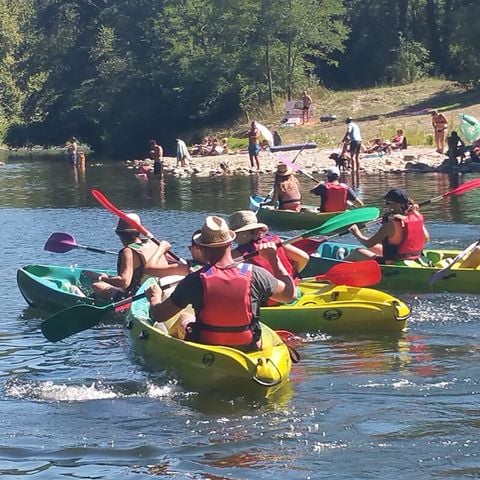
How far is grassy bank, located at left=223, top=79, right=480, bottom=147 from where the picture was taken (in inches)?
1455

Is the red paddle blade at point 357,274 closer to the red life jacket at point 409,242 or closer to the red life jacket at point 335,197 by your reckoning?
the red life jacket at point 409,242

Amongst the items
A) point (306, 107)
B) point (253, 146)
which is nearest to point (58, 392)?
point (253, 146)

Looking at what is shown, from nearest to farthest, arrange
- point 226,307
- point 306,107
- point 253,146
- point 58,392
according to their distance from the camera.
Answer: point 226,307, point 58,392, point 253,146, point 306,107

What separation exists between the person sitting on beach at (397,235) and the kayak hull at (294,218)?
489 centimetres

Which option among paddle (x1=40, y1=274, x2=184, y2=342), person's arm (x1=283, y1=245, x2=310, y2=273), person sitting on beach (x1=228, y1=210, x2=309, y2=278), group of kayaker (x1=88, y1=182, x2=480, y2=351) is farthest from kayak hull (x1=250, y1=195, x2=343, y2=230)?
paddle (x1=40, y1=274, x2=184, y2=342)

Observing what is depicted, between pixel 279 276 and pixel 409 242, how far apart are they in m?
3.40

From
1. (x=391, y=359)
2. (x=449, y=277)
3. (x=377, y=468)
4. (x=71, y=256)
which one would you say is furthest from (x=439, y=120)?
(x=377, y=468)

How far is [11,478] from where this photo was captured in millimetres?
7055

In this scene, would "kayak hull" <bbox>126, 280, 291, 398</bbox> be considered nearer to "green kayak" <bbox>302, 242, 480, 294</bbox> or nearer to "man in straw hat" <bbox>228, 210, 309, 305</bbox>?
"man in straw hat" <bbox>228, 210, 309, 305</bbox>

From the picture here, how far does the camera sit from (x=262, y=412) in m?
8.06

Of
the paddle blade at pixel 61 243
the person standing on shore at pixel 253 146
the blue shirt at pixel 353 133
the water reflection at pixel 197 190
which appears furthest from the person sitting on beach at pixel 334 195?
the person standing on shore at pixel 253 146

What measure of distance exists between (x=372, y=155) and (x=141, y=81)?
23.3m

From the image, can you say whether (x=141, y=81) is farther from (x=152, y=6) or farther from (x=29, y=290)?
(x=29, y=290)

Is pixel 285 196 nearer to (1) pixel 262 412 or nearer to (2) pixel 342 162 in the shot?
(1) pixel 262 412
